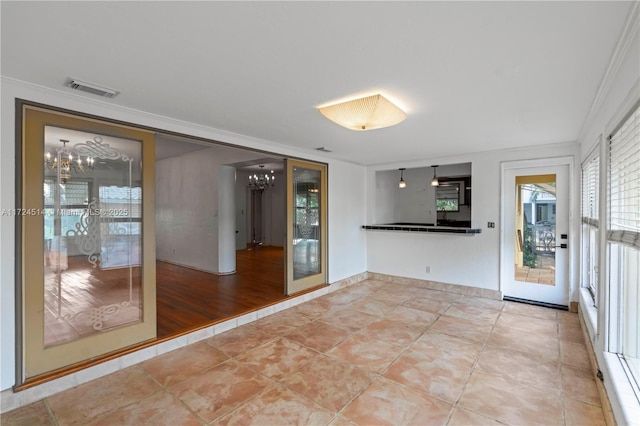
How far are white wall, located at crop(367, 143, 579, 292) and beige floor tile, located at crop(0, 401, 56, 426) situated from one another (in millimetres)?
5058

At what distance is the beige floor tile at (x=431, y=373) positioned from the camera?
232 cm

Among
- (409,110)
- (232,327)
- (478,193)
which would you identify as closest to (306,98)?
(409,110)

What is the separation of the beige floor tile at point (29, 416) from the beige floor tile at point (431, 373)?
2539 mm

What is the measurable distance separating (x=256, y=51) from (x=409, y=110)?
5.29 ft

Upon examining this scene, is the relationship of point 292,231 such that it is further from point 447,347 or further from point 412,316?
point 447,347

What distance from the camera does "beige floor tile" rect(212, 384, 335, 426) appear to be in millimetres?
1985

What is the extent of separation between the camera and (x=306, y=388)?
236 centimetres

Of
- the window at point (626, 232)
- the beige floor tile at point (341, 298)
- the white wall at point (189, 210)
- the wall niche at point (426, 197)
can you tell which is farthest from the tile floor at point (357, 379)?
the white wall at point (189, 210)

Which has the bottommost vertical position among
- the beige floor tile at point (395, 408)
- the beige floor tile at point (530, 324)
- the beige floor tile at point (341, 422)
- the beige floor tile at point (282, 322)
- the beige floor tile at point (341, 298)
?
the beige floor tile at point (282, 322)

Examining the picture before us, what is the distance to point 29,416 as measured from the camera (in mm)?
2027

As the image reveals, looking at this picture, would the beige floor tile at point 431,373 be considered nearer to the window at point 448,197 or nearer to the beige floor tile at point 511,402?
the beige floor tile at point 511,402

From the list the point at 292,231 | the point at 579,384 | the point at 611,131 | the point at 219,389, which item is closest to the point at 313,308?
the point at 292,231

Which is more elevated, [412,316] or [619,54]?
[619,54]

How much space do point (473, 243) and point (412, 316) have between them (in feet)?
6.09
